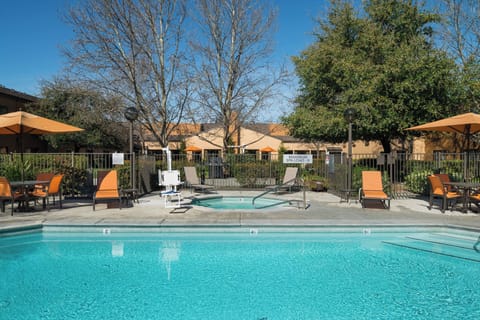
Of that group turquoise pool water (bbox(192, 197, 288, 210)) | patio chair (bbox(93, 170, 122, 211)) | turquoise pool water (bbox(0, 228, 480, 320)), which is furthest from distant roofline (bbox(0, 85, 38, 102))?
turquoise pool water (bbox(0, 228, 480, 320))

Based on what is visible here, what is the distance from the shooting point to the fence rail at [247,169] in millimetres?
11273

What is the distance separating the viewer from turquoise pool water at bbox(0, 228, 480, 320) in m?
3.86

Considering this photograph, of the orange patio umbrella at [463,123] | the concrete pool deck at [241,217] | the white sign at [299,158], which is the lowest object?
the concrete pool deck at [241,217]

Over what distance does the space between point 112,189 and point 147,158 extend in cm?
442

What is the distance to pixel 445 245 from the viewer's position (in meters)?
6.31

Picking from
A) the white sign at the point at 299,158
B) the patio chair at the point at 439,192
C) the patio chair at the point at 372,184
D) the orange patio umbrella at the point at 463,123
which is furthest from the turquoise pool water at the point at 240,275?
the white sign at the point at 299,158

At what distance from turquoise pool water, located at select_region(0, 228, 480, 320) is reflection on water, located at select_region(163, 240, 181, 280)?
2 cm

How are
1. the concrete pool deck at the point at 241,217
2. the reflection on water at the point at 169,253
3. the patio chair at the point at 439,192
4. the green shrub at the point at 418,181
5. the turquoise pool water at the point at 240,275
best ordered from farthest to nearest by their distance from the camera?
the green shrub at the point at 418,181 → the patio chair at the point at 439,192 → the concrete pool deck at the point at 241,217 → the reflection on water at the point at 169,253 → the turquoise pool water at the point at 240,275

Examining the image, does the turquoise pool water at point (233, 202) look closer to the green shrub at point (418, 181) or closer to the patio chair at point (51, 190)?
the patio chair at point (51, 190)

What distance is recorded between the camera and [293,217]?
302 inches

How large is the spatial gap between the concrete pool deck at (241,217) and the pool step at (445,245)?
36 centimetres

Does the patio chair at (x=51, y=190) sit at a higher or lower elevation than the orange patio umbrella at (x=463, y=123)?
lower

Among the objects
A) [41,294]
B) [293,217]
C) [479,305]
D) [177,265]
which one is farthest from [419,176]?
[41,294]

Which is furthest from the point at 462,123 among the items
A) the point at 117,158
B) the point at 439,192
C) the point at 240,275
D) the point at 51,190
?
the point at 51,190
